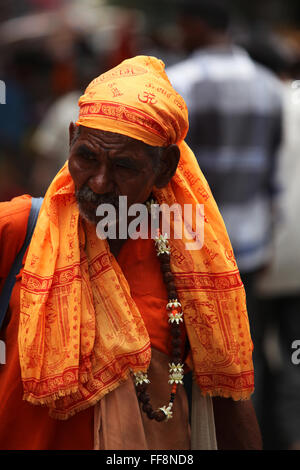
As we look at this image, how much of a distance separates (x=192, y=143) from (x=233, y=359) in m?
2.28

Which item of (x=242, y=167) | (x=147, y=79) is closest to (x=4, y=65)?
(x=242, y=167)

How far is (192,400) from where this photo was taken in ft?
8.40

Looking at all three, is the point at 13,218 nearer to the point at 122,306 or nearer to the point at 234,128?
the point at 122,306

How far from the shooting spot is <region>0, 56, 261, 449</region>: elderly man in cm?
226
